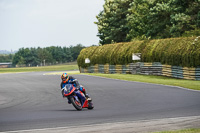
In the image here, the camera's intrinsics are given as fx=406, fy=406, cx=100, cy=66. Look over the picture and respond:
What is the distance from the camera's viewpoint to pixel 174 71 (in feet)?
116

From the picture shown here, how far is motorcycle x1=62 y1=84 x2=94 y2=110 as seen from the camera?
44.9ft

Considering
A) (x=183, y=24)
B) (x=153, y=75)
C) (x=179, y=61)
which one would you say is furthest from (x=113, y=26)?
(x=179, y=61)

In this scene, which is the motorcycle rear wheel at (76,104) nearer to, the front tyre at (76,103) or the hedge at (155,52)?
the front tyre at (76,103)

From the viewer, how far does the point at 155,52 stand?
38.8 metres

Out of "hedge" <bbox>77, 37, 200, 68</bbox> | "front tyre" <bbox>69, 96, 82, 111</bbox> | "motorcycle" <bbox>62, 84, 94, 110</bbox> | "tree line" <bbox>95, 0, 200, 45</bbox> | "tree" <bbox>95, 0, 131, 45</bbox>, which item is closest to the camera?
"motorcycle" <bbox>62, 84, 94, 110</bbox>

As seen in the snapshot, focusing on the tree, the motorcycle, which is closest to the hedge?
the motorcycle

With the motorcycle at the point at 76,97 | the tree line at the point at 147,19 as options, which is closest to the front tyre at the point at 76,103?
the motorcycle at the point at 76,97

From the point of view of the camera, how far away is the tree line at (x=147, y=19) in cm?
5013

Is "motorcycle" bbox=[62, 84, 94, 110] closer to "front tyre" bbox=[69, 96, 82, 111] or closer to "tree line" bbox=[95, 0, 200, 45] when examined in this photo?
"front tyre" bbox=[69, 96, 82, 111]

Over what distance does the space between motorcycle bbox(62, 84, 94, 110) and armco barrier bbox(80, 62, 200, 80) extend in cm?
1843

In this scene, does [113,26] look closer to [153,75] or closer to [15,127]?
[153,75]

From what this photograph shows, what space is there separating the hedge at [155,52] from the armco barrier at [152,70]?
1.34ft

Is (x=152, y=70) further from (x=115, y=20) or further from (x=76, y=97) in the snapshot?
(x=115, y=20)

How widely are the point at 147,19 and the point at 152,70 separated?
99.8 ft
